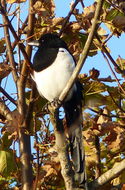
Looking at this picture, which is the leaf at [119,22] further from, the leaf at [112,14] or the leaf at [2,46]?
the leaf at [2,46]

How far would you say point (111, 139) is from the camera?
7.83 feet

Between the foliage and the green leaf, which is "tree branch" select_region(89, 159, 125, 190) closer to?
the foliage

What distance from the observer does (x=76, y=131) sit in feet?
9.54

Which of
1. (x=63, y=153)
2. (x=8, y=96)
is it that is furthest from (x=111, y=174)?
(x=8, y=96)

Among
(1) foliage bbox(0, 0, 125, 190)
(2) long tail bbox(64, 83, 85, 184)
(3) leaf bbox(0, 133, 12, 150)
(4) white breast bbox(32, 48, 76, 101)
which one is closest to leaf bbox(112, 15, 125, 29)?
(1) foliage bbox(0, 0, 125, 190)

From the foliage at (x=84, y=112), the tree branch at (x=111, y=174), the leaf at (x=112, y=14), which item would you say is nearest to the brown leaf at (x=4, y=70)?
the foliage at (x=84, y=112)

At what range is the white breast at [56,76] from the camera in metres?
2.99

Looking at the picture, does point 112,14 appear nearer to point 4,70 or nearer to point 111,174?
point 4,70

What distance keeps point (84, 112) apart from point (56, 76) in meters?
0.47

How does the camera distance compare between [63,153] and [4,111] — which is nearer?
[63,153]

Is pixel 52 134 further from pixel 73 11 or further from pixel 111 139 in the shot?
pixel 73 11

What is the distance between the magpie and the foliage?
0.40 ft

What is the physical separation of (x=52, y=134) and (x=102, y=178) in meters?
0.58

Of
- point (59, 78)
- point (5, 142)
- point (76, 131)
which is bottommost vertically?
point (5, 142)
